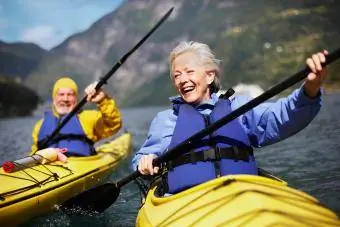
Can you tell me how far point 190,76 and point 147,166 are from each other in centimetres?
117

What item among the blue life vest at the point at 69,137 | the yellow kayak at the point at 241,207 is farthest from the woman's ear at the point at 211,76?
the blue life vest at the point at 69,137

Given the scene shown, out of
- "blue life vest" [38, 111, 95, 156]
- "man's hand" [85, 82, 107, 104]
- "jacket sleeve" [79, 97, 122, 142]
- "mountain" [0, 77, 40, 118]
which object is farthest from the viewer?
"mountain" [0, 77, 40, 118]

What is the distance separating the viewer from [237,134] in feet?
A: 14.0

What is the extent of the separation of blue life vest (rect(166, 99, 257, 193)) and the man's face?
5.35 m

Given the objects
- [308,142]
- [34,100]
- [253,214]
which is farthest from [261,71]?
[253,214]

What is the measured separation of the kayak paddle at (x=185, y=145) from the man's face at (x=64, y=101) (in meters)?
3.17

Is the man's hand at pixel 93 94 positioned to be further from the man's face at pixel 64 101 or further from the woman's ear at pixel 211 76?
the woman's ear at pixel 211 76

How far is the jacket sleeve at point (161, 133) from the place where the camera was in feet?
15.5

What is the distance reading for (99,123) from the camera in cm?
934

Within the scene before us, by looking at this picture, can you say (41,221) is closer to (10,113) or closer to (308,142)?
(308,142)

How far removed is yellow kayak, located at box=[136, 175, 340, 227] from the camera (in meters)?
3.00

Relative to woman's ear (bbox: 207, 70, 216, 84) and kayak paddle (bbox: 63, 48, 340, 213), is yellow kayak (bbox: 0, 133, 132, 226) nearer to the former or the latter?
kayak paddle (bbox: 63, 48, 340, 213)

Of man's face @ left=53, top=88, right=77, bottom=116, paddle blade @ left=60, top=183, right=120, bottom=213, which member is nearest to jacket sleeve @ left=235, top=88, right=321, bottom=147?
paddle blade @ left=60, top=183, right=120, bottom=213

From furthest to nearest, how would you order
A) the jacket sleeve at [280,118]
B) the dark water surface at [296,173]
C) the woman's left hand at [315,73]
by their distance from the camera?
1. the dark water surface at [296,173]
2. the jacket sleeve at [280,118]
3. the woman's left hand at [315,73]
